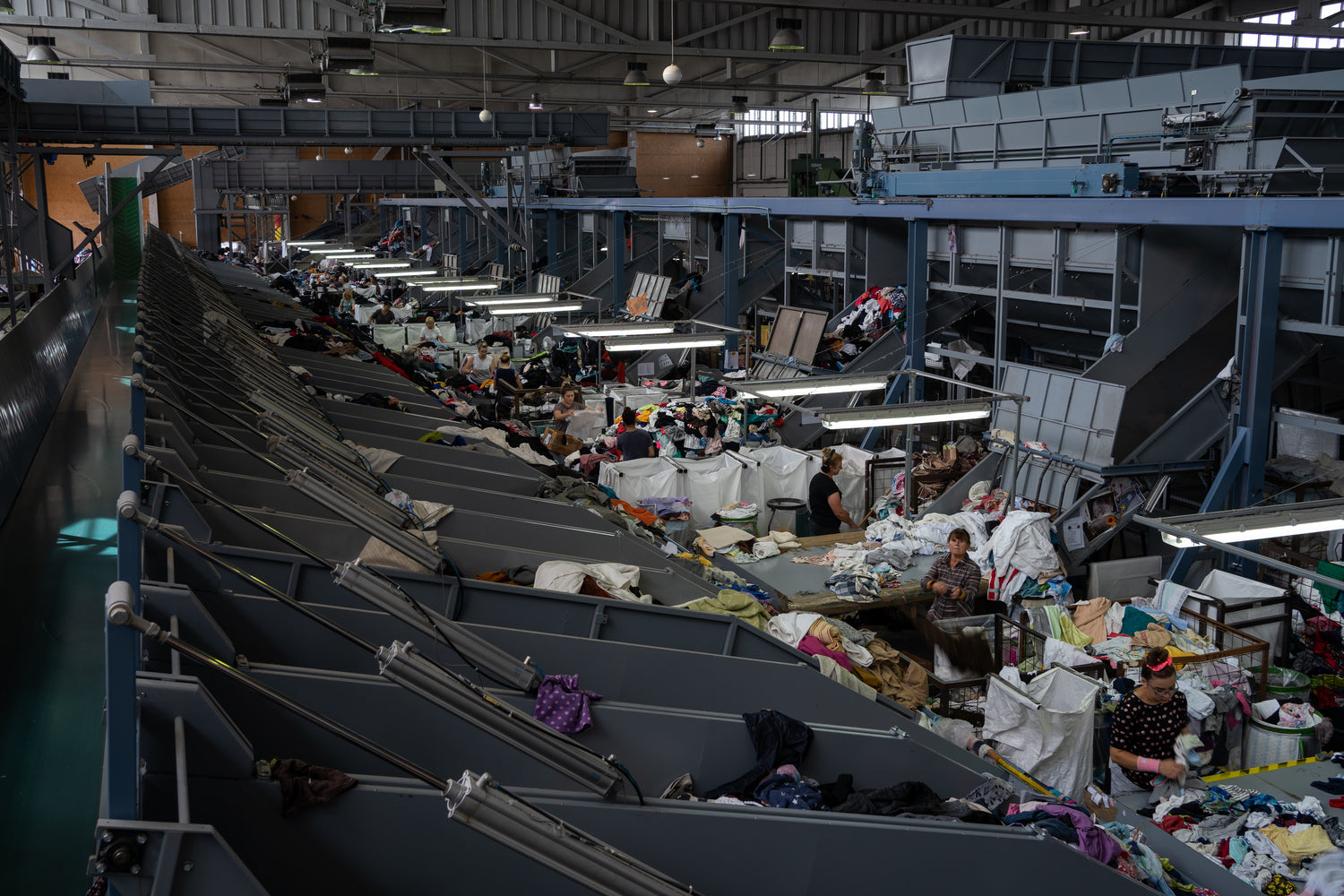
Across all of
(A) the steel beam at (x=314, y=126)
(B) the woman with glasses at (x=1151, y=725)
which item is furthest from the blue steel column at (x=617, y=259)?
(B) the woman with glasses at (x=1151, y=725)

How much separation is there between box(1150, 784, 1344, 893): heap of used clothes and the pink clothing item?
6.44ft

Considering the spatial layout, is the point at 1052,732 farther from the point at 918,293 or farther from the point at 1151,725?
the point at 918,293

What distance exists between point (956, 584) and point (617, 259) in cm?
1561

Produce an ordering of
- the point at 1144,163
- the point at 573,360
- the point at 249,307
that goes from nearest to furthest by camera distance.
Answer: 1. the point at 1144,163
2. the point at 249,307
3. the point at 573,360

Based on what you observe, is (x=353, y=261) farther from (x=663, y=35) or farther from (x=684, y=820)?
(x=684, y=820)

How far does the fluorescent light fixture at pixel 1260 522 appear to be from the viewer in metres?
5.74

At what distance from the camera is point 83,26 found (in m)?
23.6

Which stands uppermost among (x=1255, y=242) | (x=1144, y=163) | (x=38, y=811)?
(x=1144, y=163)

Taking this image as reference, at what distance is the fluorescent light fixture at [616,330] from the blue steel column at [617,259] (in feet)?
28.9

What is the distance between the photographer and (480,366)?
18.3 metres

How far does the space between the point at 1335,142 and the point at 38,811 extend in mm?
11782

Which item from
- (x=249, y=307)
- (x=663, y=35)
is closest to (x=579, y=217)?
(x=663, y=35)

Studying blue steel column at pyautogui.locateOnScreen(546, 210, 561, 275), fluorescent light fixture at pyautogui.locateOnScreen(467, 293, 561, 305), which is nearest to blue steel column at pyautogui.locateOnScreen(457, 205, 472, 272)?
blue steel column at pyautogui.locateOnScreen(546, 210, 561, 275)

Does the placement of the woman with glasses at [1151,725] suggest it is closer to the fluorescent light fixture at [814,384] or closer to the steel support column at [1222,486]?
the steel support column at [1222,486]
